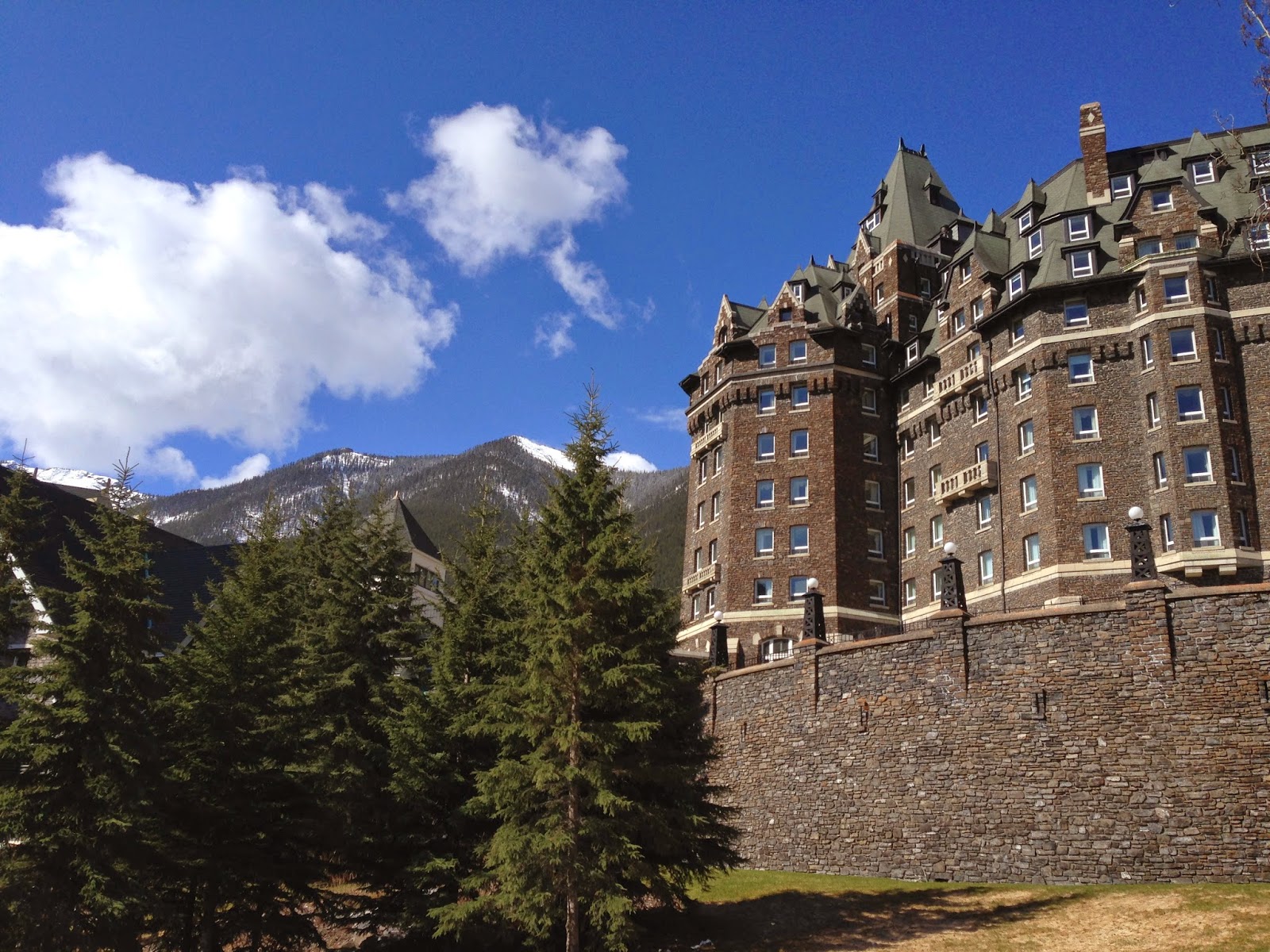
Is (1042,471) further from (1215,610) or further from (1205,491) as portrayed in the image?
(1215,610)

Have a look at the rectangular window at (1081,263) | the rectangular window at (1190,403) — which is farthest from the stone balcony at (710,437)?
the rectangular window at (1190,403)

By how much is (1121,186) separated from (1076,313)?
848 cm

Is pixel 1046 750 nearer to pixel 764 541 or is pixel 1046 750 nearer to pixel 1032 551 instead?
pixel 1032 551

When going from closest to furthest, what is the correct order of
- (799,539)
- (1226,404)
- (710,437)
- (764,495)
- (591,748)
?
1. (591,748)
2. (1226,404)
3. (799,539)
4. (764,495)
5. (710,437)

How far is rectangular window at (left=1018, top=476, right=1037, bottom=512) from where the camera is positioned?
3950 centimetres

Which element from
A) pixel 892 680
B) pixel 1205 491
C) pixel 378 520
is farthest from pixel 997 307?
pixel 378 520

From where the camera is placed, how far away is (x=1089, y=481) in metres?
38.1

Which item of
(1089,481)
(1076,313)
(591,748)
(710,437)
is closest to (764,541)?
(710,437)

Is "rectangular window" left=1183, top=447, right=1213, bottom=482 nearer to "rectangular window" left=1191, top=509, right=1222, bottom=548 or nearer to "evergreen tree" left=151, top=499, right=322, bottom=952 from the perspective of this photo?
"rectangular window" left=1191, top=509, right=1222, bottom=548

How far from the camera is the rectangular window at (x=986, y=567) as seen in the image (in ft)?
134

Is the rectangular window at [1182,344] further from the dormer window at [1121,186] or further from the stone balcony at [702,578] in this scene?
the stone balcony at [702,578]

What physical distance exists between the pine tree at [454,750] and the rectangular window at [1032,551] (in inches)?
876

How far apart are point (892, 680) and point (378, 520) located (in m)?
15.6

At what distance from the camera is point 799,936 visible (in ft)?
73.3
